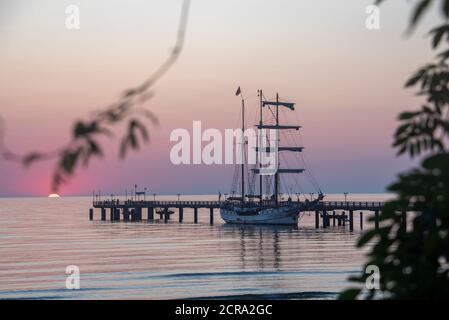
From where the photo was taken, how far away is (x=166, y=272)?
56.8 metres

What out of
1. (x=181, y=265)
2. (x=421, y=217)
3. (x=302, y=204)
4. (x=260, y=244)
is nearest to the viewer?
(x=421, y=217)

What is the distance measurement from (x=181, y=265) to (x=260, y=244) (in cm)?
2237

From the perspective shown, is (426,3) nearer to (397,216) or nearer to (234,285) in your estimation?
(397,216)

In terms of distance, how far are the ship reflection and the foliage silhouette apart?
53.2 meters

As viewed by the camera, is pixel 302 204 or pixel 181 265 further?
pixel 302 204

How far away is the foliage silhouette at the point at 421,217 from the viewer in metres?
5.76

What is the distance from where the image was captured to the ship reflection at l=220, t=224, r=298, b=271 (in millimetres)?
63156

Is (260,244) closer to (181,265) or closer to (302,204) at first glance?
(181,265)

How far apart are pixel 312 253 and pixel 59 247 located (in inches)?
1102

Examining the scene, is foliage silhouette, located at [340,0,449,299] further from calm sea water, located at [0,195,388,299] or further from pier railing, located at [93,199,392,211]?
pier railing, located at [93,199,392,211]

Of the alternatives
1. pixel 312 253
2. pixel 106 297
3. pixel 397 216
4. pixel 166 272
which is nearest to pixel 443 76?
pixel 397 216

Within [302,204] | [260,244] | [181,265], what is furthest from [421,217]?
[302,204]

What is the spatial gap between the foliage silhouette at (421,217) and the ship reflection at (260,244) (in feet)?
175

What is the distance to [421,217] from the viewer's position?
6.01m
